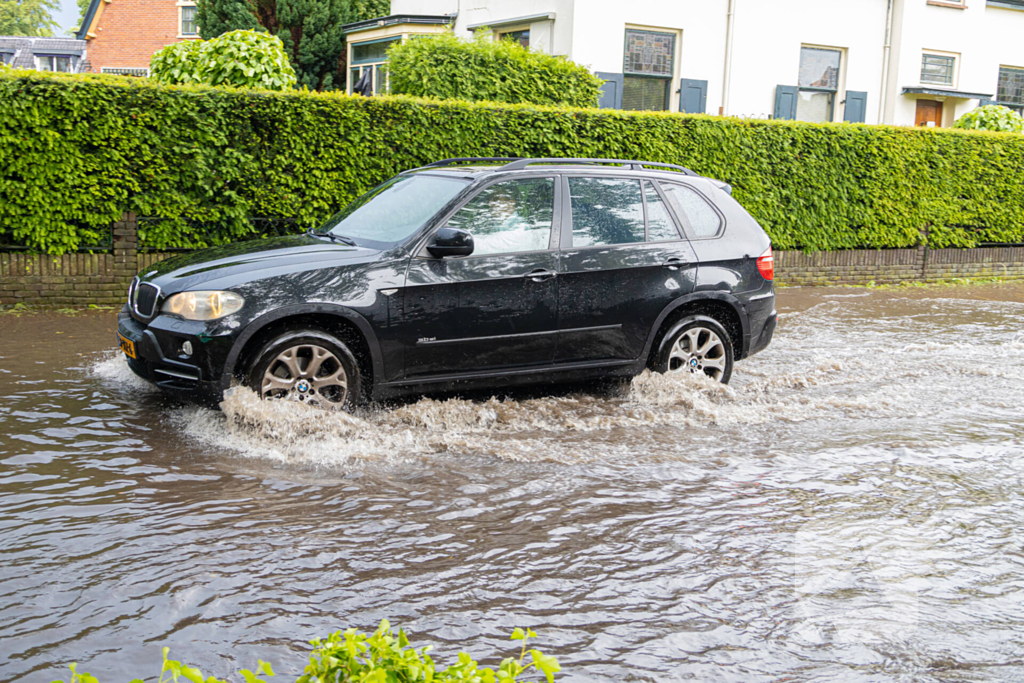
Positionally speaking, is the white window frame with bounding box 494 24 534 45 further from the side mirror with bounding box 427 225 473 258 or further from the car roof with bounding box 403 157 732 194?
the side mirror with bounding box 427 225 473 258

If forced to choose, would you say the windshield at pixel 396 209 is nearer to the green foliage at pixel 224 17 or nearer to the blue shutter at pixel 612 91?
the blue shutter at pixel 612 91

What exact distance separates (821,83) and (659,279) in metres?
16.2

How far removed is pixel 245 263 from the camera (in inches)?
241

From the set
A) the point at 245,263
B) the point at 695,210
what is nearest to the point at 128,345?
the point at 245,263

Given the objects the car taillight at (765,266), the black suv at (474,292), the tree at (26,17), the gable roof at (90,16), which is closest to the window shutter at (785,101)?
the black suv at (474,292)

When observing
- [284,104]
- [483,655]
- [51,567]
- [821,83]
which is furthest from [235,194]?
[821,83]

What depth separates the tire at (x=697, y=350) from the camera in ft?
23.9

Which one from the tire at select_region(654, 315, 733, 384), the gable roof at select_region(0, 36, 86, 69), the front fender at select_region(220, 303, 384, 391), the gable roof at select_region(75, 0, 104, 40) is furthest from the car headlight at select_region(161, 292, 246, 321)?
the gable roof at select_region(0, 36, 86, 69)

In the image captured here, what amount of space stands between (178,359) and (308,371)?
808 mm

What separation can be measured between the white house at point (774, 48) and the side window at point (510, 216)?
38.0 ft

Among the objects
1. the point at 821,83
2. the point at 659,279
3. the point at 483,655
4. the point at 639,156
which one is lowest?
the point at 483,655

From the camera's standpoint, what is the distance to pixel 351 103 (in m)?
11.3

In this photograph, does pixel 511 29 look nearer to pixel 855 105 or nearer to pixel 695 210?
pixel 855 105

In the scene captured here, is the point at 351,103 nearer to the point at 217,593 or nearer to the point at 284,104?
the point at 284,104
